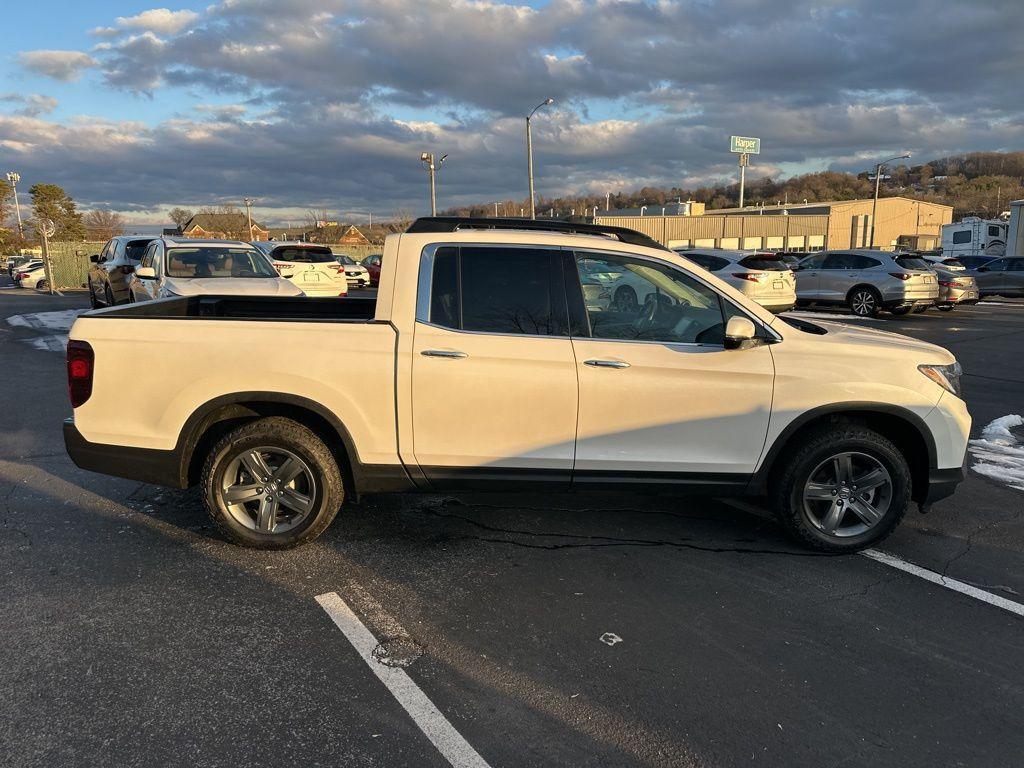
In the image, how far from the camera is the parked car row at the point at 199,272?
10.6 meters

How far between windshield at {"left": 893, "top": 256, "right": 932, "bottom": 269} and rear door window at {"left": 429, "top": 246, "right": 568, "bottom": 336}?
54.6 feet

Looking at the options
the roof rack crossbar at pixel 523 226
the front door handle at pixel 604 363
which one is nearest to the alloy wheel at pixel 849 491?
the front door handle at pixel 604 363

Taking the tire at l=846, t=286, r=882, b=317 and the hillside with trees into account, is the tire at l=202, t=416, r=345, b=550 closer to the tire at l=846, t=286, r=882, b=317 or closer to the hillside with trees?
the tire at l=846, t=286, r=882, b=317

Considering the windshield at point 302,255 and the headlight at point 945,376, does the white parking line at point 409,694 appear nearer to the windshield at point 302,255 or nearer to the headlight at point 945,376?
the headlight at point 945,376

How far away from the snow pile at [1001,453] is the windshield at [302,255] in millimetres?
14771

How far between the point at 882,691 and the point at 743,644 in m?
0.58

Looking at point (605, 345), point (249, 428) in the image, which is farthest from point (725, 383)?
point (249, 428)

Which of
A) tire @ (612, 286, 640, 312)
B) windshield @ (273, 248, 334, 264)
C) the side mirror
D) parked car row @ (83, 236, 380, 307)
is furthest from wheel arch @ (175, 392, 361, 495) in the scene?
windshield @ (273, 248, 334, 264)

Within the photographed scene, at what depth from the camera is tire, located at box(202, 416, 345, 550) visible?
4.03 m

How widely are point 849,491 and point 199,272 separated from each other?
10.5 metres

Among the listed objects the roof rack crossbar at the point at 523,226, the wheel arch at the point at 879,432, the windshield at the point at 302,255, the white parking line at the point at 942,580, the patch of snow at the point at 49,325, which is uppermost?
the roof rack crossbar at the point at 523,226

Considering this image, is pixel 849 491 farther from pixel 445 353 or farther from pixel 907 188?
pixel 907 188

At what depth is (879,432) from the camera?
423cm

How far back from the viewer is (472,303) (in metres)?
4.02
